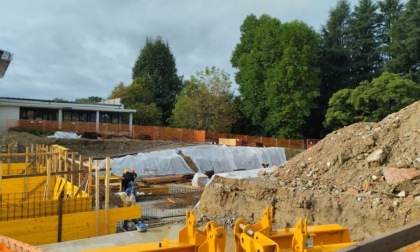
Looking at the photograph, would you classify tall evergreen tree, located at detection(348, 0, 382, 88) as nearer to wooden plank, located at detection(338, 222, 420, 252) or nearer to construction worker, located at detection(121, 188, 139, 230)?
construction worker, located at detection(121, 188, 139, 230)

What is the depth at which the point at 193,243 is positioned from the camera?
5109 mm

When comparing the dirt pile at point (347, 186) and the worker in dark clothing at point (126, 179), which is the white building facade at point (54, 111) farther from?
the dirt pile at point (347, 186)

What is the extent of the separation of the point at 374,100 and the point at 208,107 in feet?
56.0

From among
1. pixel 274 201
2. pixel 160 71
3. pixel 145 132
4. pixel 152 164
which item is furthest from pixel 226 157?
pixel 160 71

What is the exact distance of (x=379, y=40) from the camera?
47125 millimetres

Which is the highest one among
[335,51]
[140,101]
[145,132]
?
[335,51]

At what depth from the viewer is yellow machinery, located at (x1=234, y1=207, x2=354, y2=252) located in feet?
14.2

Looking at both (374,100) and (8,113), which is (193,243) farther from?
(374,100)

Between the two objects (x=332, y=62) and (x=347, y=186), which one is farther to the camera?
(x=332, y=62)

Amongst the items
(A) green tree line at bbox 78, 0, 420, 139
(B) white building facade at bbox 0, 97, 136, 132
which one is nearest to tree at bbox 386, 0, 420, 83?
(A) green tree line at bbox 78, 0, 420, 139

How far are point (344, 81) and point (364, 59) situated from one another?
3.97 m

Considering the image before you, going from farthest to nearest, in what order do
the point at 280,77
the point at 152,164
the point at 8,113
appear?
the point at 280,77
the point at 8,113
the point at 152,164

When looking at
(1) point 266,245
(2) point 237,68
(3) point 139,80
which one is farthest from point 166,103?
(1) point 266,245

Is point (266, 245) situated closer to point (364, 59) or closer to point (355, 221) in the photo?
point (355, 221)
